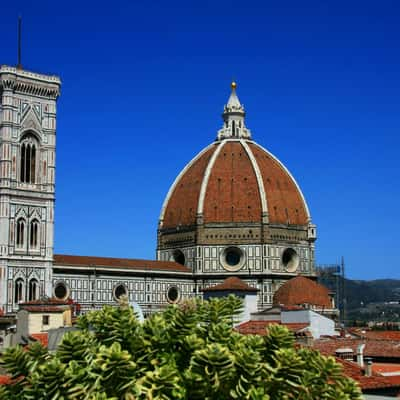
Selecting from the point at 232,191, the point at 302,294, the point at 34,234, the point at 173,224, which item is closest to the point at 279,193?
the point at 232,191

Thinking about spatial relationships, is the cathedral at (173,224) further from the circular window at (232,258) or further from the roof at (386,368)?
the roof at (386,368)

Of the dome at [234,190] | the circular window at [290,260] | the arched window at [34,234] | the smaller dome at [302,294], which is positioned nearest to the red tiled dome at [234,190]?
the dome at [234,190]

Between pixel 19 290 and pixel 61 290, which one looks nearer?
pixel 19 290

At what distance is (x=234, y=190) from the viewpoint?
8506 centimetres

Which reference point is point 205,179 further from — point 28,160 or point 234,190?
point 28,160

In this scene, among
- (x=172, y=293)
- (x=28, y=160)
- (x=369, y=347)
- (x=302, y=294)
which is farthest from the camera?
(x=172, y=293)

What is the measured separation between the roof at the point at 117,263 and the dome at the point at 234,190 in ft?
20.5

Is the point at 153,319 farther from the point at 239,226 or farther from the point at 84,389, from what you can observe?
the point at 239,226

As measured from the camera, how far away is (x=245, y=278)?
8062 cm

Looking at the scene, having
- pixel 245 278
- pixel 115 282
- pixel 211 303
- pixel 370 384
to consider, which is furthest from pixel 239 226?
pixel 211 303

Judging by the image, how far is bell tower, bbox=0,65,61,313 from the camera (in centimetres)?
6366

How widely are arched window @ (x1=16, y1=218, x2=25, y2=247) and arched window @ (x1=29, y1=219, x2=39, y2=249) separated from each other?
640mm

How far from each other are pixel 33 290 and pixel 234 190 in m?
26.8

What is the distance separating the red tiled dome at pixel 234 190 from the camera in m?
83.8
